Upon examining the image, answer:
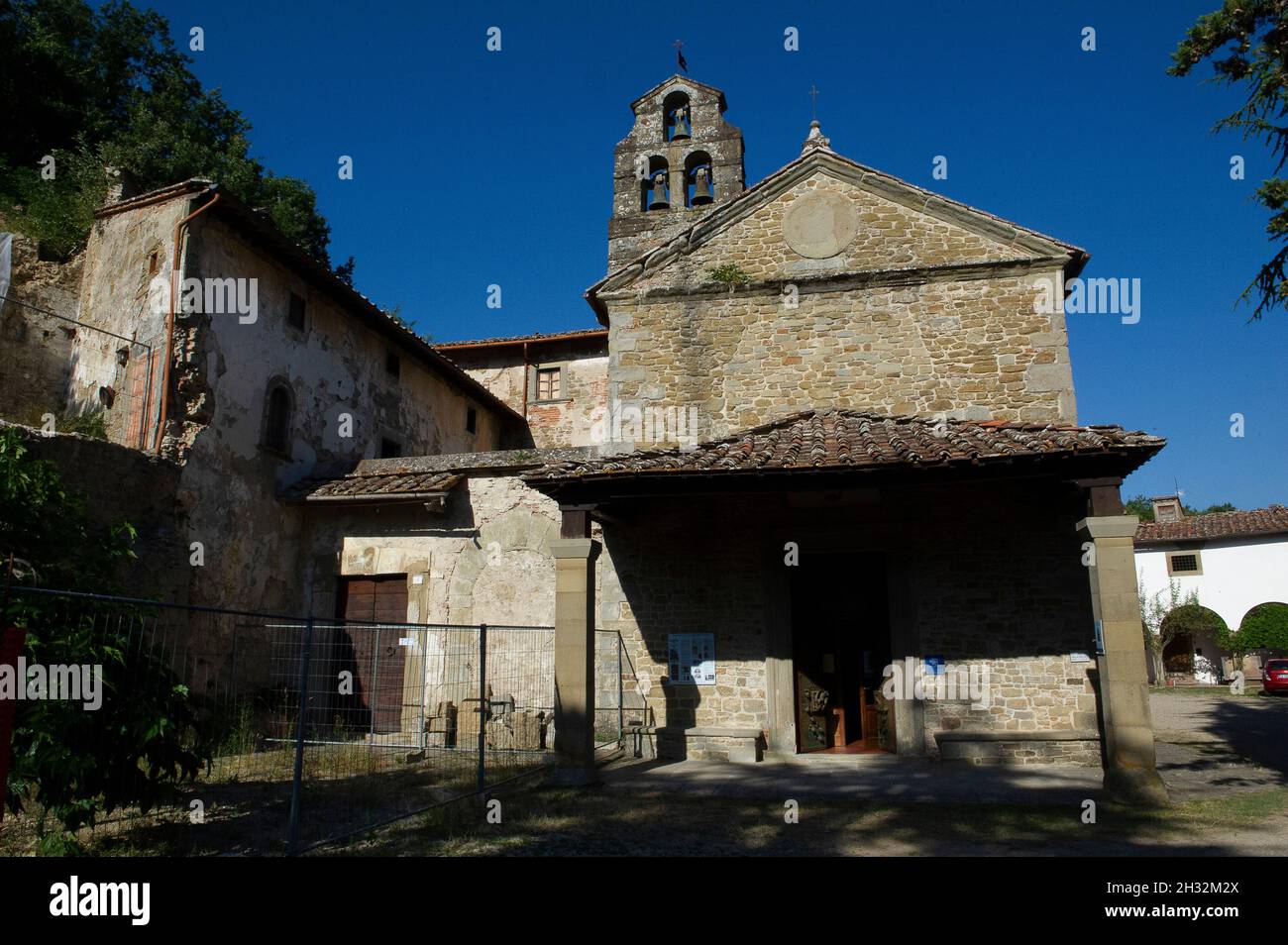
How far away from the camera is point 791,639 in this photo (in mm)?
10312

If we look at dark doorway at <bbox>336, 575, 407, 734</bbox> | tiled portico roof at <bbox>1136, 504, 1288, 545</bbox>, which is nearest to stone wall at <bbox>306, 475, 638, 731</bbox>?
dark doorway at <bbox>336, 575, 407, 734</bbox>

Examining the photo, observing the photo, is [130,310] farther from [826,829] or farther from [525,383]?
[826,829]

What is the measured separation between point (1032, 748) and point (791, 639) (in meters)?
2.94

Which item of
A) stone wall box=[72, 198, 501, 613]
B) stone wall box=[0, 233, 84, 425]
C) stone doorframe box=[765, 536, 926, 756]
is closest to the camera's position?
stone doorframe box=[765, 536, 926, 756]

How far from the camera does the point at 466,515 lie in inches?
490

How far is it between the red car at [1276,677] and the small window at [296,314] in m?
26.9

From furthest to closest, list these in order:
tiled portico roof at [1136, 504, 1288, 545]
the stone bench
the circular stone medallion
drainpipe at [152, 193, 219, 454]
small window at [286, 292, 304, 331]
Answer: tiled portico roof at [1136, 504, 1288, 545], small window at [286, 292, 304, 331], the circular stone medallion, drainpipe at [152, 193, 219, 454], the stone bench

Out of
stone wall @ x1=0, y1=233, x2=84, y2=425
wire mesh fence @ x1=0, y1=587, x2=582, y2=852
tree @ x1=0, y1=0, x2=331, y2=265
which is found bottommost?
wire mesh fence @ x1=0, y1=587, x2=582, y2=852

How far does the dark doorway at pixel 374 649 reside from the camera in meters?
12.0

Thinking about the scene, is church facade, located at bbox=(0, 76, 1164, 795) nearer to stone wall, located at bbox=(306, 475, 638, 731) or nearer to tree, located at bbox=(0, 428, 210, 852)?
stone wall, located at bbox=(306, 475, 638, 731)

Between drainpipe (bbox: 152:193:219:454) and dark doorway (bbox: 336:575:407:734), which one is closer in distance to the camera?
drainpipe (bbox: 152:193:219:454)

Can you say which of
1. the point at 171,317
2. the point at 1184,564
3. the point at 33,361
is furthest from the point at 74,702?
the point at 1184,564

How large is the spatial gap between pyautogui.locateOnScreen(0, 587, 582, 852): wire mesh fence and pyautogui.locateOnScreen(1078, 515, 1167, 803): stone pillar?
5.62 meters

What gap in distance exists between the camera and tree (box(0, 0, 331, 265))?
20.6 meters
